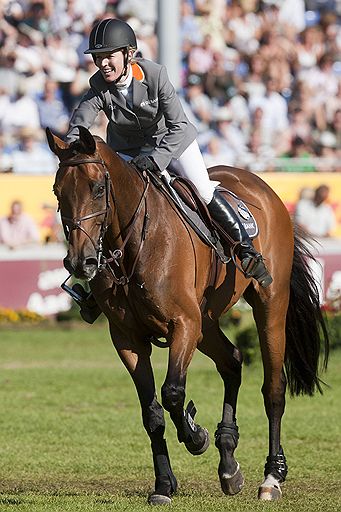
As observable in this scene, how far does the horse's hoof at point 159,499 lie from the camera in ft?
20.8

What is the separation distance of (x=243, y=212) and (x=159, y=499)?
2.01 meters

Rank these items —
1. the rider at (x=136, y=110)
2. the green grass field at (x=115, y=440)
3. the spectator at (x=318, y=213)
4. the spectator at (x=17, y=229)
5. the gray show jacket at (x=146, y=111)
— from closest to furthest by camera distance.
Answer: the rider at (x=136, y=110) → the gray show jacket at (x=146, y=111) → the green grass field at (x=115, y=440) → the spectator at (x=17, y=229) → the spectator at (x=318, y=213)

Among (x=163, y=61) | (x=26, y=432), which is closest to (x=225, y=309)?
(x=26, y=432)

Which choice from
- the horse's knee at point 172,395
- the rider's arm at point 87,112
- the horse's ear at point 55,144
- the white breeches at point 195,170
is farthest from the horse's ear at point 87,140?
the horse's knee at point 172,395

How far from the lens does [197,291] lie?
6672 millimetres

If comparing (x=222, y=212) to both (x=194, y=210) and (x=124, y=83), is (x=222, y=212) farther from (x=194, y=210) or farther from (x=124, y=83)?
(x=124, y=83)

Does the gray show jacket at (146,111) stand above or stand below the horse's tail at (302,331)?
above

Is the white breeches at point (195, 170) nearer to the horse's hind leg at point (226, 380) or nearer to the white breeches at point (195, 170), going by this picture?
the white breeches at point (195, 170)

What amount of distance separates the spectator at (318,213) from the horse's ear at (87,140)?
36.3ft

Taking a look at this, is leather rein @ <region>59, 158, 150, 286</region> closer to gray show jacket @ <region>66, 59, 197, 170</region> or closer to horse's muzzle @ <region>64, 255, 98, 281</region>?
horse's muzzle @ <region>64, 255, 98, 281</region>

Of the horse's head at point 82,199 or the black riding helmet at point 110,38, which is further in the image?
the black riding helmet at point 110,38

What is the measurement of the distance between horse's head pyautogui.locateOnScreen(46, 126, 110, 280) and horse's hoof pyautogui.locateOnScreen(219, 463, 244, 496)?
5.47 feet

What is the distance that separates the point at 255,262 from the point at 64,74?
1094cm

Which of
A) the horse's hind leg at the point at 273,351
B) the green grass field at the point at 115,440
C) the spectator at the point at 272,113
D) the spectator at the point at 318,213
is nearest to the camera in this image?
the green grass field at the point at 115,440
